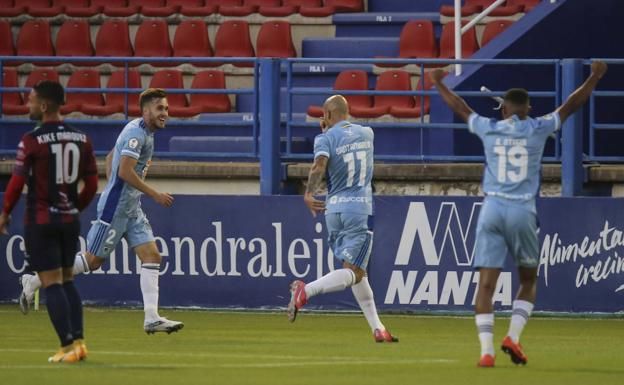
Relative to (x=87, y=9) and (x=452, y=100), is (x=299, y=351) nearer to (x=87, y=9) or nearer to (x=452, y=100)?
(x=452, y=100)

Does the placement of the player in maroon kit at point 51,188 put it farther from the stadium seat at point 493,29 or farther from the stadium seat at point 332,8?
the stadium seat at point 332,8

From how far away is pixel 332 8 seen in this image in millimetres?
23578

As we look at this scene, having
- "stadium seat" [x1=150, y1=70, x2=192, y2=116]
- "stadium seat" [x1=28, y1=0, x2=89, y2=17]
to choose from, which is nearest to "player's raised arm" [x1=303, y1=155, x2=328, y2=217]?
"stadium seat" [x1=150, y1=70, x2=192, y2=116]

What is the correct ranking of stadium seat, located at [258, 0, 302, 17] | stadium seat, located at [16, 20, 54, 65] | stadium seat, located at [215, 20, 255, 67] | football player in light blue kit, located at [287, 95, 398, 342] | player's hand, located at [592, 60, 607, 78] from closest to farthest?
player's hand, located at [592, 60, 607, 78] → football player in light blue kit, located at [287, 95, 398, 342] → stadium seat, located at [215, 20, 255, 67] → stadium seat, located at [258, 0, 302, 17] → stadium seat, located at [16, 20, 54, 65]

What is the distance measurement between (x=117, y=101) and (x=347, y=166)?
8.99 m

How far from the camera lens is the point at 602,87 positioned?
825 inches

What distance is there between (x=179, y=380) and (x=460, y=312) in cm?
764

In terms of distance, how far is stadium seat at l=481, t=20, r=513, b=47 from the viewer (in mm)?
21544

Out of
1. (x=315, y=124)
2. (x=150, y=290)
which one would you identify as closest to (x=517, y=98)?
(x=150, y=290)

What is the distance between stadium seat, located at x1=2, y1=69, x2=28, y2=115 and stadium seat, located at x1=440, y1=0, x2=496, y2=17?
5.67 m

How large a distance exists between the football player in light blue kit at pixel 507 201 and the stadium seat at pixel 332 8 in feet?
38.7

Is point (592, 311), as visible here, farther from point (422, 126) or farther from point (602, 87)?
point (602, 87)

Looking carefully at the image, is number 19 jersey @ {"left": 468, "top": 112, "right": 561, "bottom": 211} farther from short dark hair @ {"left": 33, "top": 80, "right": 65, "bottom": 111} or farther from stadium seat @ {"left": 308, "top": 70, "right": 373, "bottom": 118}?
stadium seat @ {"left": 308, "top": 70, "right": 373, "bottom": 118}

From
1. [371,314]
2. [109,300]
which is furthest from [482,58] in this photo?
[371,314]
